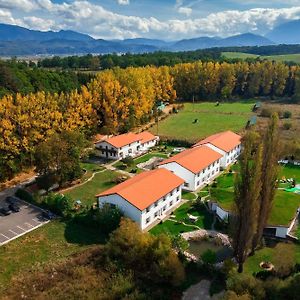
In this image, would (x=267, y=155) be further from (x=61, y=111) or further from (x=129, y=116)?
(x=129, y=116)

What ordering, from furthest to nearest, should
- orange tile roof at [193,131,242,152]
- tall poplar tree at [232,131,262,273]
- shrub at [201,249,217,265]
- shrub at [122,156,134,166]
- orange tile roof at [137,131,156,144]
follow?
orange tile roof at [137,131,156,144], shrub at [122,156,134,166], orange tile roof at [193,131,242,152], shrub at [201,249,217,265], tall poplar tree at [232,131,262,273]

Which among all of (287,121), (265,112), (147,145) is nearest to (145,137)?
(147,145)

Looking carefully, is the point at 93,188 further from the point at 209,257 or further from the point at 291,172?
the point at 291,172

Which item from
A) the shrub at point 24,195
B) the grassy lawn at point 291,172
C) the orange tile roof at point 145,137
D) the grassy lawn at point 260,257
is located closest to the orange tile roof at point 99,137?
the orange tile roof at point 145,137

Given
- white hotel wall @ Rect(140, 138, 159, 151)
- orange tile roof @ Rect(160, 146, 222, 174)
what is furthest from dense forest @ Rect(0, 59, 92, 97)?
orange tile roof @ Rect(160, 146, 222, 174)

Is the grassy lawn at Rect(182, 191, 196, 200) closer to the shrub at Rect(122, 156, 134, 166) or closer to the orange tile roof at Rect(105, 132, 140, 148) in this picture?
the shrub at Rect(122, 156, 134, 166)

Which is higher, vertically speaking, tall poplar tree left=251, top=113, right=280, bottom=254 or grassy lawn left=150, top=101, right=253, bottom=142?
tall poplar tree left=251, top=113, right=280, bottom=254

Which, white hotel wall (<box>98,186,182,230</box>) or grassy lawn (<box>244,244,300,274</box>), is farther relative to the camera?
white hotel wall (<box>98,186,182,230</box>)

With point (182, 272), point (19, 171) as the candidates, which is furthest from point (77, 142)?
point (182, 272)
